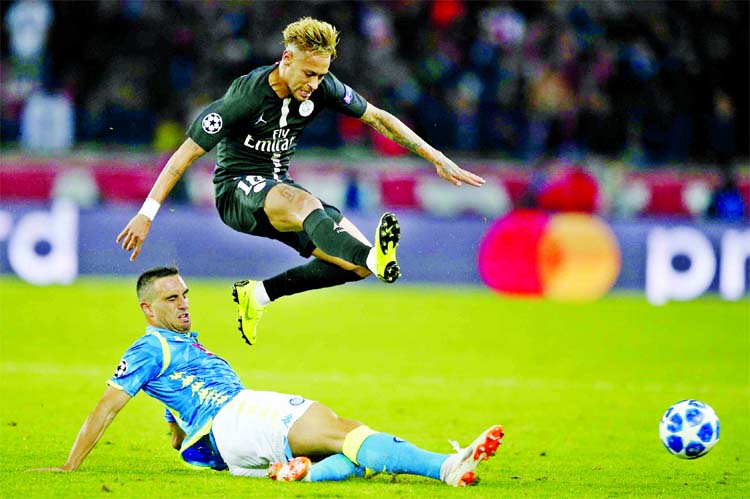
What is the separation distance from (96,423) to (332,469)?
53.8 inches

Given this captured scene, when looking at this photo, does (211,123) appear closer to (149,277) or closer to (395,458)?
(149,277)

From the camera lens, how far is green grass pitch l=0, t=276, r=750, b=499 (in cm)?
780

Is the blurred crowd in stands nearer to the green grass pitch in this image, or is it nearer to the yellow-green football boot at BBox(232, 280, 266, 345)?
the green grass pitch

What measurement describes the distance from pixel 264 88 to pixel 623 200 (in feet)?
44.8

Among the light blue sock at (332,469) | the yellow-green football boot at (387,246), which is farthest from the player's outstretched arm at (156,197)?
the light blue sock at (332,469)

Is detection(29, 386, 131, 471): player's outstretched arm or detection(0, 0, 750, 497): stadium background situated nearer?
detection(29, 386, 131, 471): player's outstretched arm

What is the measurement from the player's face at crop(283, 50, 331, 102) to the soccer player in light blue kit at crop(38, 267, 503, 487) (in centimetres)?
147

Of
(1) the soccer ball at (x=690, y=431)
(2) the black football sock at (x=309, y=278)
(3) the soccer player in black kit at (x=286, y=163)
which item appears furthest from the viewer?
(2) the black football sock at (x=309, y=278)

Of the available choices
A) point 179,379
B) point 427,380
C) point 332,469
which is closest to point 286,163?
point 179,379

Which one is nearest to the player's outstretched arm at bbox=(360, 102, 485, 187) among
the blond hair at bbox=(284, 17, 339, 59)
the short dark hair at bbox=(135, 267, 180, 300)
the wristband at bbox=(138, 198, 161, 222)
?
the blond hair at bbox=(284, 17, 339, 59)

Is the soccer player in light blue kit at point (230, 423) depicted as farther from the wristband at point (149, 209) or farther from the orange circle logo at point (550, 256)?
the orange circle logo at point (550, 256)

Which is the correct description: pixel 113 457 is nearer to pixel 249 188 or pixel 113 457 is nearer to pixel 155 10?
pixel 249 188

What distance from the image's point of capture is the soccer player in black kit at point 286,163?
26.5 ft

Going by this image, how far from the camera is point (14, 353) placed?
14094 millimetres
